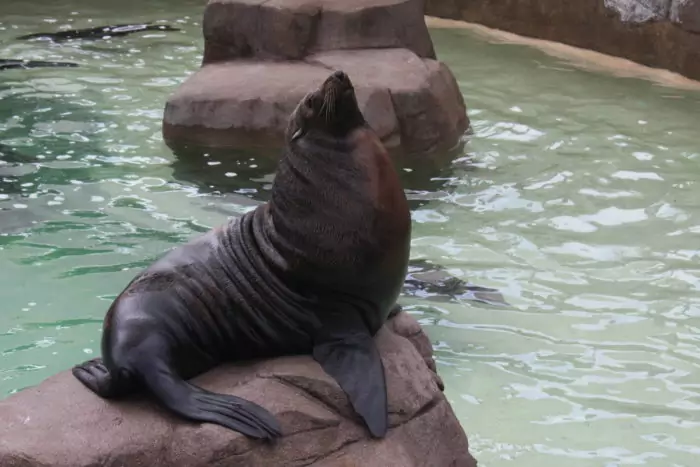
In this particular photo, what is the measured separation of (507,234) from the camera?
541 centimetres

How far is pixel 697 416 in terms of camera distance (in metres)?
3.75

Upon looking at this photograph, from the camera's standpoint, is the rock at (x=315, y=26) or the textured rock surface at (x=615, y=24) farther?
the textured rock surface at (x=615, y=24)

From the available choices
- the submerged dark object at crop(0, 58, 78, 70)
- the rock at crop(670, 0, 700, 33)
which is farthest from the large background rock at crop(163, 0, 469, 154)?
the rock at crop(670, 0, 700, 33)

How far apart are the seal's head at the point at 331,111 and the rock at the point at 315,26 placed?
4.30 metres

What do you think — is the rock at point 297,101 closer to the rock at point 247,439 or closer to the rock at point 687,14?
the rock at point 687,14

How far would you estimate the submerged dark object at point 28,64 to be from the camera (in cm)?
907

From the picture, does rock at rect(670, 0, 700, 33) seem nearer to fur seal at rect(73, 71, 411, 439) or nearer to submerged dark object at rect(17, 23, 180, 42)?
submerged dark object at rect(17, 23, 180, 42)

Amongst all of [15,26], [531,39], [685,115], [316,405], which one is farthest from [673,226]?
[15,26]

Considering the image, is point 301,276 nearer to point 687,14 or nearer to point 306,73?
point 306,73

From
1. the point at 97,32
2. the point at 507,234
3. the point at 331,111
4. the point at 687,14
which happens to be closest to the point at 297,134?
the point at 331,111

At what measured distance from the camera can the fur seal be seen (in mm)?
2738

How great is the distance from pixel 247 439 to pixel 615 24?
25.8 ft

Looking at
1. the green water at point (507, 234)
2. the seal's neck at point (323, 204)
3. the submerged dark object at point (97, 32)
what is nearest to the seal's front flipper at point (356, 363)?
the seal's neck at point (323, 204)

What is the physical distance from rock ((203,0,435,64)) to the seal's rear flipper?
486 cm
